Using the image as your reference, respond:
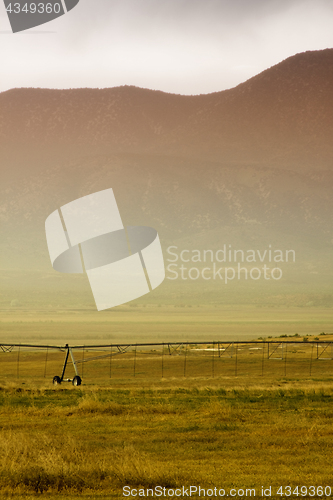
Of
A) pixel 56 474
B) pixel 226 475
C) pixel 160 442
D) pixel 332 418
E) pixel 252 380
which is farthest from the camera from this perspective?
pixel 252 380

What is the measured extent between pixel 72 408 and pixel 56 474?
17.7 metres

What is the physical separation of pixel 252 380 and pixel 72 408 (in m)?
29.2

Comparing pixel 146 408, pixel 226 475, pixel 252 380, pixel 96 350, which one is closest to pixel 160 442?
pixel 226 475

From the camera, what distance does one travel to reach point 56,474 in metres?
12.9

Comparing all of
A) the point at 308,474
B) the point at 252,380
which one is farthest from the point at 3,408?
the point at 252,380

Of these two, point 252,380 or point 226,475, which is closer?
point 226,475

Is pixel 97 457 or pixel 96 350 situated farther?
pixel 96 350

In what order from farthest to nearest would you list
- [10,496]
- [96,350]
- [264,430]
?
[96,350] → [264,430] → [10,496]

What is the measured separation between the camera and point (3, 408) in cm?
3050

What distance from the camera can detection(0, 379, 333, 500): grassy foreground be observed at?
512 inches

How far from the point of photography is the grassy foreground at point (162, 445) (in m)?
13.0

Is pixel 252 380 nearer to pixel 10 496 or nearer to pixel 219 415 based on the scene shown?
pixel 219 415

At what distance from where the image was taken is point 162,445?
63.3 ft

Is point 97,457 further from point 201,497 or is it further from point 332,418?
point 332,418
